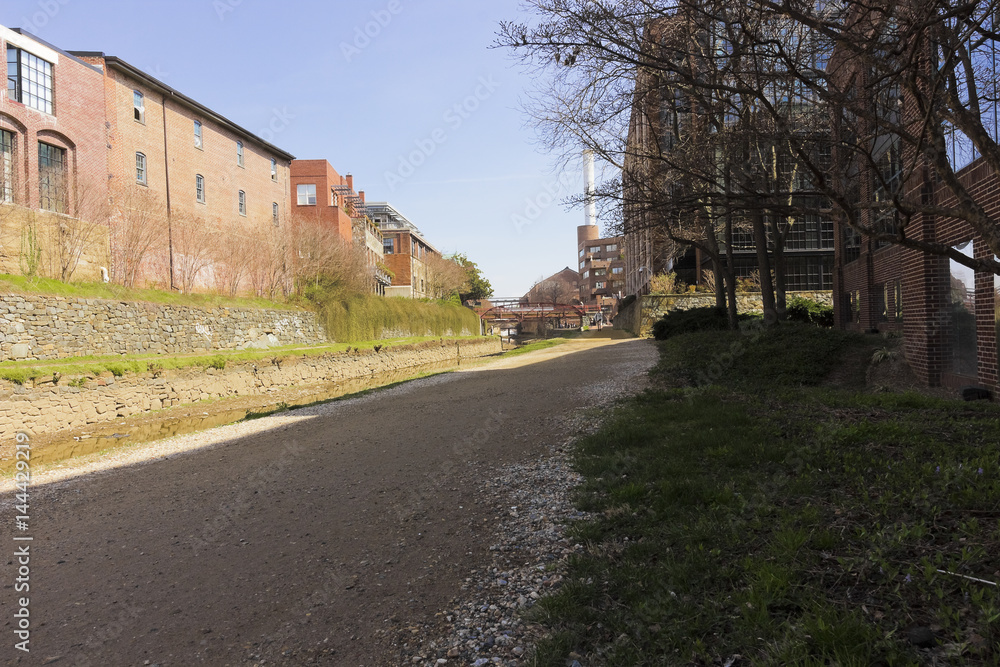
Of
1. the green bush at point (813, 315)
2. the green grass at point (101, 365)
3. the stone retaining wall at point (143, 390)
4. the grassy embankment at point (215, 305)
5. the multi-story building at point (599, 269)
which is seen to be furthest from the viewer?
the multi-story building at point (599, 269)

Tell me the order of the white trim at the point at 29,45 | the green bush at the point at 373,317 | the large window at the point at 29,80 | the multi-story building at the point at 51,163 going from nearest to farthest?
the multi-story building at the point at 51,163 → the white trim at the point at 29,45 → the large window at the point at 29,80 → the green bush at the point at 373,317

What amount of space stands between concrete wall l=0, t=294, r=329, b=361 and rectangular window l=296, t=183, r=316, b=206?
60.3 ft


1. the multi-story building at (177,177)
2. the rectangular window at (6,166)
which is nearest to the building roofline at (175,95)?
the multi-story building at (177,177)

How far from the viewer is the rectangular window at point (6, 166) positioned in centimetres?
1859

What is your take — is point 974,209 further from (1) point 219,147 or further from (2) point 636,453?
(1) point 219,147

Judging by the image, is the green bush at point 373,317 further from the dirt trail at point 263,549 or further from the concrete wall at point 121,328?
the dirt trail at point 263,549

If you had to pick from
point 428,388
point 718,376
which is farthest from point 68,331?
point 718,376

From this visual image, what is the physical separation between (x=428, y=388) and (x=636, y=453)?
11506 millimetres

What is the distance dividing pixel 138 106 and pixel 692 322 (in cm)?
2667

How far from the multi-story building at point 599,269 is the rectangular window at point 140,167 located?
83.7 metres

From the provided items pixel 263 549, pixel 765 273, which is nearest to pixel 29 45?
pixel 263 549

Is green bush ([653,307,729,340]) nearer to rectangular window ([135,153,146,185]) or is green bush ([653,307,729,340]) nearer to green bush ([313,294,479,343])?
green bush ([313,294,479,343])

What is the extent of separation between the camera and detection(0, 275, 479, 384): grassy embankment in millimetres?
14859

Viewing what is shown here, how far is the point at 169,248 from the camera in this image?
25.5 metres
